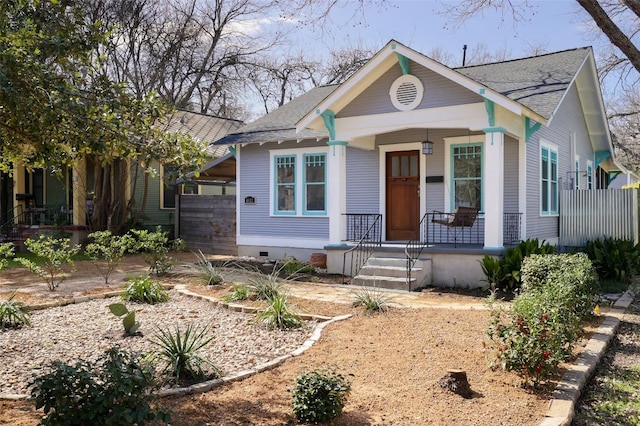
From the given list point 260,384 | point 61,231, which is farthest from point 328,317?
point 61,231

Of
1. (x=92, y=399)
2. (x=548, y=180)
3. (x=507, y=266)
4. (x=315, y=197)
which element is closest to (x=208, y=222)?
(x=315, y=197)

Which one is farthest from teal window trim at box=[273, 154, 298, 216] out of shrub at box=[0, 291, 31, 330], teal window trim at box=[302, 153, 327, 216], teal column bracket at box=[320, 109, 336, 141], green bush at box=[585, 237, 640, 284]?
shrub at box=[0, 291, 31, 330]

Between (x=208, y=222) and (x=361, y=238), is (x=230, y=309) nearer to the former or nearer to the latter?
(x=361, y=238)

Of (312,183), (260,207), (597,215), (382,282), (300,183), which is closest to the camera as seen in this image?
(382,282)

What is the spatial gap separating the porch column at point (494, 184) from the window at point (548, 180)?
9.16 ft

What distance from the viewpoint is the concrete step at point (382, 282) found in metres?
10.5

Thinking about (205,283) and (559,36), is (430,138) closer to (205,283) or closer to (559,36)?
(205,283)

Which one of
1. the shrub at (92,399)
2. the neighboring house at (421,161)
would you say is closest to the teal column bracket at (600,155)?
the neighboring house at (421,161)

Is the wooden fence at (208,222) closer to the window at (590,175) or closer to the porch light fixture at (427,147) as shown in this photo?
the porch light fixture at (427,147)

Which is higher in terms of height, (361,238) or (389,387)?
(361,238)

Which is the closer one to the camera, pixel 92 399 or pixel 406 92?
pixel 92 399

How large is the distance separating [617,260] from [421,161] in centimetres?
464

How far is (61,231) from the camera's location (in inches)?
675

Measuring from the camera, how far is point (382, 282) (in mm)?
10688
